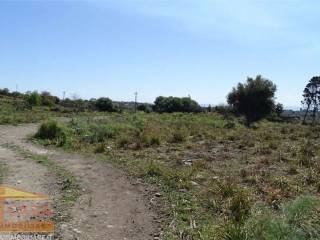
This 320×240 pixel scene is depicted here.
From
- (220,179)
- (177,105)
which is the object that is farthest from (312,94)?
(220,179)

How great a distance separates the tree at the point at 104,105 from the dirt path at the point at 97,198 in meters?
43.5

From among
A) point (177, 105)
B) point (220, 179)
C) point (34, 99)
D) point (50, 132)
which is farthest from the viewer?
point (177, 105)

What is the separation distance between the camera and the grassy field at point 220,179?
5.64 metres

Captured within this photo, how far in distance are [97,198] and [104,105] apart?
1972 inches

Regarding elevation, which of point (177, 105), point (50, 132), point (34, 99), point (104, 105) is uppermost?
point (177, 105)

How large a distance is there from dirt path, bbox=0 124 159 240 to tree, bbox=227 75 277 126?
29.0m

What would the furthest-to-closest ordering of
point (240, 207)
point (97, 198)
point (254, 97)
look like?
point (254, 97) → point (97, 198) → point (240, 207)

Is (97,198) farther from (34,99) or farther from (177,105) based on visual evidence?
(177,105)

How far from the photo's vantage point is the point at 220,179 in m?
10.0

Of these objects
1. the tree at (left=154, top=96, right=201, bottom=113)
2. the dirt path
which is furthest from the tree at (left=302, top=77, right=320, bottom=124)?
the dirt path

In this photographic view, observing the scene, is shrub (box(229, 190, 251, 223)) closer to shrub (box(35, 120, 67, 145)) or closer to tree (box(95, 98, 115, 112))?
shrub (box(35, 120, 67, 145))

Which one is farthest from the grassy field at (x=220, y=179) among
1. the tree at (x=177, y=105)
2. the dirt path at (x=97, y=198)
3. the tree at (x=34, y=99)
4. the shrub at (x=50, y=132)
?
the tree at (x=177, y=105)

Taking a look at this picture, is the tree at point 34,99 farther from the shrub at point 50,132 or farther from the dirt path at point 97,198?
the dirt path at point 97,198

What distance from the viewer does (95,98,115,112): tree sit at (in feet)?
188
